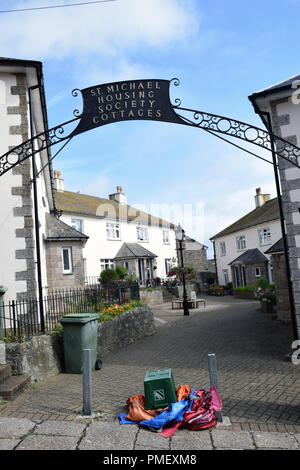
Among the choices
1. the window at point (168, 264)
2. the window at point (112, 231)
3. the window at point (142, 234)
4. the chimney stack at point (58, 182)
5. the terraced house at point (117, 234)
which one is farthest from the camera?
the window at point (168, 264)

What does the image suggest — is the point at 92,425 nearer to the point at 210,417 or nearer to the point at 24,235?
the point at 210,417

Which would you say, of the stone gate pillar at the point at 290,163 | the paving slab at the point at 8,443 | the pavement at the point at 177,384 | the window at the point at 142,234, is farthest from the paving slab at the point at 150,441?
the window at the point at 142,234

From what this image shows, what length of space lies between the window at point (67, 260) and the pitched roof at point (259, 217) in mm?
18853

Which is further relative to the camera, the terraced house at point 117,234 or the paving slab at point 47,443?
the terraced house at point 117,234

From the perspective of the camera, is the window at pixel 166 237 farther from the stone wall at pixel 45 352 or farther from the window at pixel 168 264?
the stone wall at pixel 45 352

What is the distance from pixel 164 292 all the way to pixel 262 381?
2188 cm

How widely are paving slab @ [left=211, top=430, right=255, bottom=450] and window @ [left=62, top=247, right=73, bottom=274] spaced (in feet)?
36.0

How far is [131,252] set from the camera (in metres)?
29.8

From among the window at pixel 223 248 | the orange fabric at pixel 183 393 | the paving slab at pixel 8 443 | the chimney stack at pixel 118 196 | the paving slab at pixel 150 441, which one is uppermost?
the chimney stack at pixel 118 196

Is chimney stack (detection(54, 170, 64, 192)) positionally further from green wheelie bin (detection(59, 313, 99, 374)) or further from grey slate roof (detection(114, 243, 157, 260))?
green wheelie bin (detection(59, 313, 99, 374))

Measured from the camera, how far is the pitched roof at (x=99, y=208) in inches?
1075

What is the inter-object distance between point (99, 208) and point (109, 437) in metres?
26.9

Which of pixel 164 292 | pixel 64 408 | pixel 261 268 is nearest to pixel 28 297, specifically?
pixel 64 408

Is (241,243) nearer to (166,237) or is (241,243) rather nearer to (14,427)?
(166,237)
